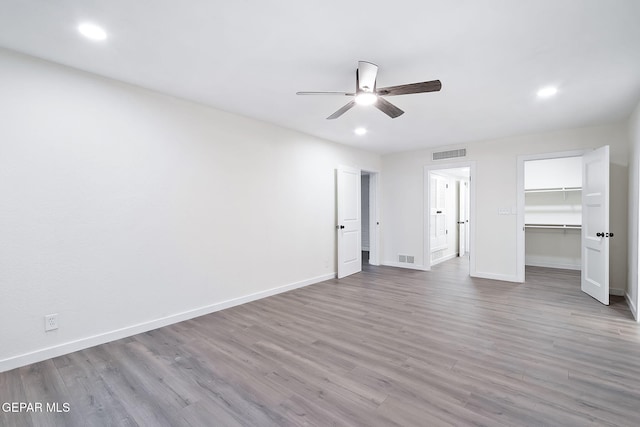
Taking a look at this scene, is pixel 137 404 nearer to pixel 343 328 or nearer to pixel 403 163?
pixel 343 328

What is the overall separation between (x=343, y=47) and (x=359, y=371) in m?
2.60

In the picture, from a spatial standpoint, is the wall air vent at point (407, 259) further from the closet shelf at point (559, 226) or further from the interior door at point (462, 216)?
the closet shelf at point (559, 226)

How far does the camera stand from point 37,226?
250 centimetres

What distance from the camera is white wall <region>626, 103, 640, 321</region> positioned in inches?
139

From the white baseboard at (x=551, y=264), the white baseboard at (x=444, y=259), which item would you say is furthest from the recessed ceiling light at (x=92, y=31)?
the white baseboard at (x=551, y=264)

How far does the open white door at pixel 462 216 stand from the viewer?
8047 millimetres

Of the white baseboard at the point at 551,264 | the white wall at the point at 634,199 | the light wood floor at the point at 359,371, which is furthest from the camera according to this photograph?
the white baseboard at the point at 551,264

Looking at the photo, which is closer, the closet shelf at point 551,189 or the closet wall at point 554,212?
the closet shelf at point 551,189

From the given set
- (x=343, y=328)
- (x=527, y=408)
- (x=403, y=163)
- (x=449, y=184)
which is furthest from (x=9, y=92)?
(x=449, y=184)

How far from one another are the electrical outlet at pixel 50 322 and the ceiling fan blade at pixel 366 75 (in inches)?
133

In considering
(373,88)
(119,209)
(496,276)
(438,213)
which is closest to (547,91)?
(373,88)

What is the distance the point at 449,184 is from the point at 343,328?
18.7ft

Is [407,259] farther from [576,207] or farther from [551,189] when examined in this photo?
[576,207]

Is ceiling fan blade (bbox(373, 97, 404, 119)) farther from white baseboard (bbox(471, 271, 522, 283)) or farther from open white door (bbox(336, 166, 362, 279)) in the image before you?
white baseboard (bbox(471, 271, 522, 283))
